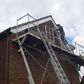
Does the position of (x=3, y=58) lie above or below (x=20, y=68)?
above

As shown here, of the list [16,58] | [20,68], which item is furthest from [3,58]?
[20,68]

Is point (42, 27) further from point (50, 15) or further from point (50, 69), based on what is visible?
point (50, 69)

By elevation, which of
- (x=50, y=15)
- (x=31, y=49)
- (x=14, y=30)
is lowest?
(x=31, y=49)

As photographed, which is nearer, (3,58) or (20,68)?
(20,68)

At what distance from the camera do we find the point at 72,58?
10930 mm

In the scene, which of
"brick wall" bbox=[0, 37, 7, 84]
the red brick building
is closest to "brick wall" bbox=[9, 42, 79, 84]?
the red brick building

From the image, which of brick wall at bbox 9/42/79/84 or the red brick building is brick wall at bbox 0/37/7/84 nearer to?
the red brick building

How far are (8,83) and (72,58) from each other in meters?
6.65

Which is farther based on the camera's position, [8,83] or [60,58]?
[60,58]

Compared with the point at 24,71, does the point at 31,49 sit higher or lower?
higher

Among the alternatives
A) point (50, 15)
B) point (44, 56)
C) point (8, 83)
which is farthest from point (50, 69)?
point (50, 15)

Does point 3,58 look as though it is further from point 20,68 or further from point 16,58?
point 20,68

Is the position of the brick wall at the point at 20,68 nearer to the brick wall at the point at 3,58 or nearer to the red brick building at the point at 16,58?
the red brick building at the point at 16,58

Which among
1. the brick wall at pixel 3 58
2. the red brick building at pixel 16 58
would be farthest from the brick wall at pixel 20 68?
the brick wall at pixel 3 58
